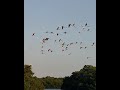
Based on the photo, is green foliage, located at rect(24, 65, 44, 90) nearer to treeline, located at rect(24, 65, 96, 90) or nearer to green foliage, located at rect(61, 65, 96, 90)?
treeline, located at rect(24, 65, 96, 90)

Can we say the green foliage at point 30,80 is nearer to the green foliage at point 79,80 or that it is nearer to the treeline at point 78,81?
the treeline at point 78,81

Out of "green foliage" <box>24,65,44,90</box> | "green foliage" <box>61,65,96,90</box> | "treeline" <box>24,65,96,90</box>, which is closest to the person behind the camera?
"treeline" <box>24,65,96,90</box>

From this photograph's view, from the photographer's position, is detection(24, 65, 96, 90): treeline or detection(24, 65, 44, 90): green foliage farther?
detection(24, 65, 44, 90): green foliage

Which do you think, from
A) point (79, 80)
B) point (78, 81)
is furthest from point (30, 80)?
point (79, 80)

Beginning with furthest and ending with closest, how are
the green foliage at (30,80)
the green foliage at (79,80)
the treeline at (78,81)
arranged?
the green foliage at (30,80) → the green foliage at (79,80) → the treeline at (78,81)

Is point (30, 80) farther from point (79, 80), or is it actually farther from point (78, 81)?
point (79, 80)

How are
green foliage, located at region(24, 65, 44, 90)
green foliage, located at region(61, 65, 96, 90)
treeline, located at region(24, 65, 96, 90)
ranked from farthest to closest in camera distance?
1. green foliage, located at region(24, 65, 44, 90)
2. green foliage, located at region(61, 65, 96, 90)
3. treeline, located at region(24, 65, 96, 90)

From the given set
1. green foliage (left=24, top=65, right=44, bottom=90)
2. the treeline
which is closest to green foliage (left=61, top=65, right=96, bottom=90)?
the treeline

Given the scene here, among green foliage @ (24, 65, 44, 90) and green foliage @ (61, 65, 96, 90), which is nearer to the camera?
A: green foliage @ (61, 65, 96, 90)

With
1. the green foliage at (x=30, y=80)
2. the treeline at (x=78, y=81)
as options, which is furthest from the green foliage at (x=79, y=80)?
the green foliage at (x=30, y=80)
